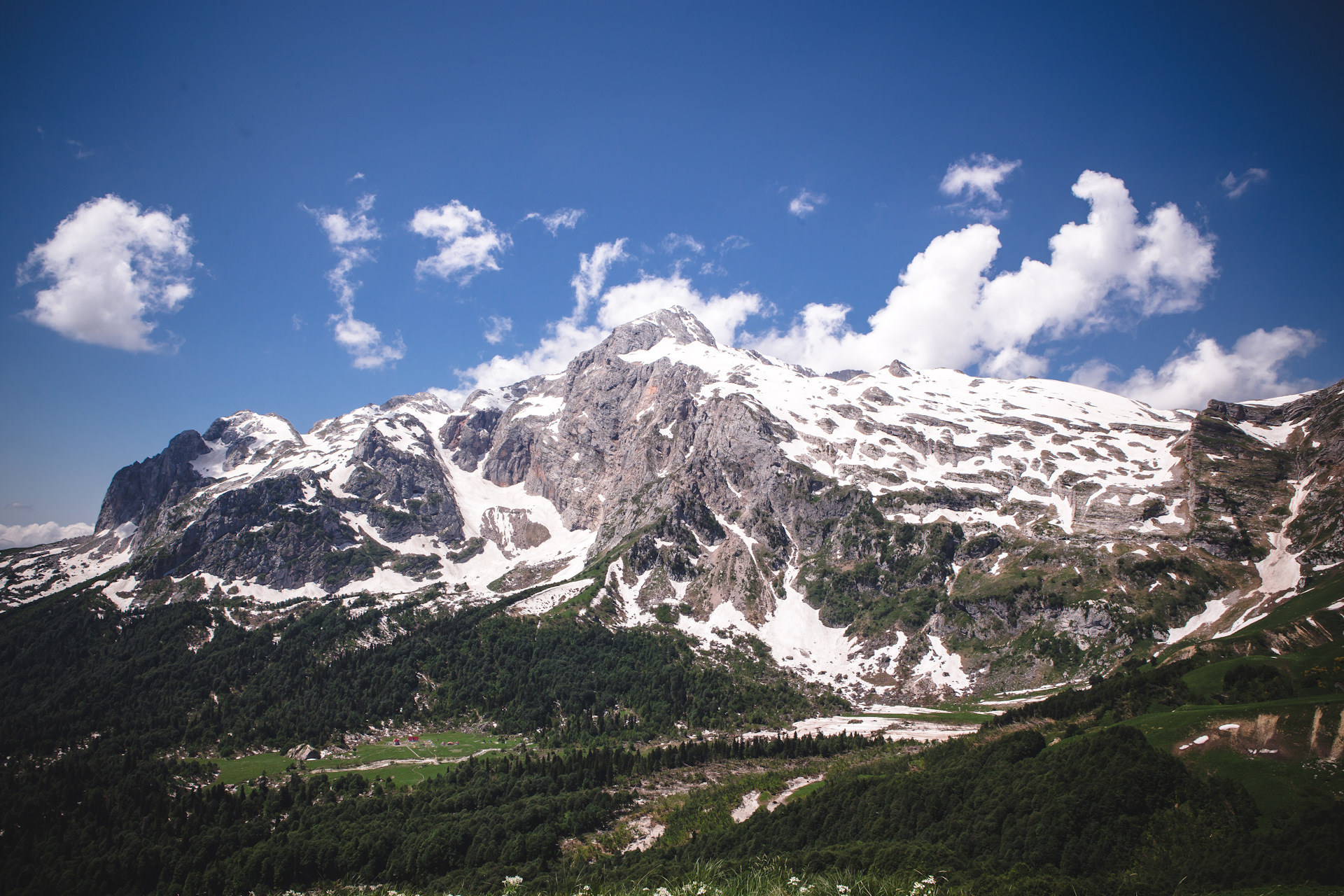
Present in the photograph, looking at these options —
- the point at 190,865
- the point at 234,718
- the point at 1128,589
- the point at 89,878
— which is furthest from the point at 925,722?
the point at 234,718

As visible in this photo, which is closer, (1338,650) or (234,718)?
(1338,650)

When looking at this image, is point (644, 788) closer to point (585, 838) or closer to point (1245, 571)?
point (585, 838)

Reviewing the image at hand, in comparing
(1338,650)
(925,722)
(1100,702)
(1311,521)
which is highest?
(1311,521)

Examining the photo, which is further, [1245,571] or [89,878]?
[1245,571]

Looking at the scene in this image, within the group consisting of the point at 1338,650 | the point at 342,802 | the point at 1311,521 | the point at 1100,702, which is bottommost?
the point at 342,802

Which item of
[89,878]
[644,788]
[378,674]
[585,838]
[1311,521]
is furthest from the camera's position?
[378,674]

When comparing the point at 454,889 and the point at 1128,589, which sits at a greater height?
the point at 1128,589

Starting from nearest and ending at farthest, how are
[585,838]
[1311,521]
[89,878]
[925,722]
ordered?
[89,878]
[585,838]
[925,722]
[1311,521]

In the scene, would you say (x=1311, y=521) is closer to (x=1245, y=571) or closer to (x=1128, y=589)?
(x=1245, y=571)

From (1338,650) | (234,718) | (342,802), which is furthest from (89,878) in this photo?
(1338,650)
